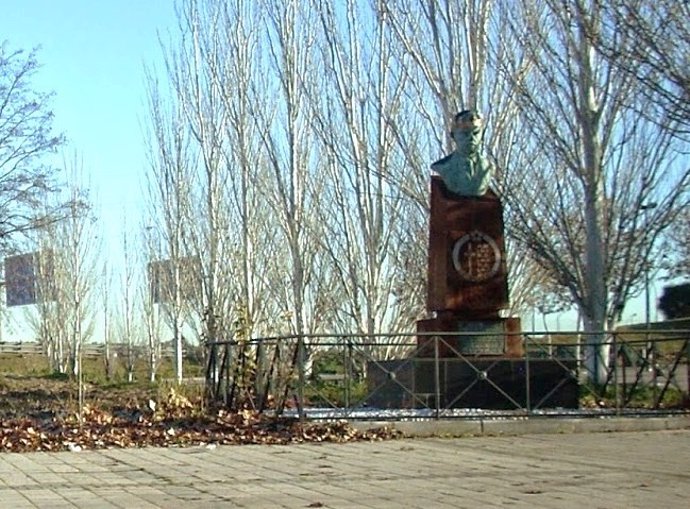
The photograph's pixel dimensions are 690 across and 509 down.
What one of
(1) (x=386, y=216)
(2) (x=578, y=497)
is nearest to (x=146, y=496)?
(2) (x=578, y=497)

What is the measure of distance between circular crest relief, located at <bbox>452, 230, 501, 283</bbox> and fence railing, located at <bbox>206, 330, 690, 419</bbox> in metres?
1.11

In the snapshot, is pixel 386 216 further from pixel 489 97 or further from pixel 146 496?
pixel 146 496

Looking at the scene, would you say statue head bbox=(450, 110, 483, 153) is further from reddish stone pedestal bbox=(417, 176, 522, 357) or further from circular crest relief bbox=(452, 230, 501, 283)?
circular crest relief bbox=(452, 230, 501, 283)

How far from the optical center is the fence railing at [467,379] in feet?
50.2

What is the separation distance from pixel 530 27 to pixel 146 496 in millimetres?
14026

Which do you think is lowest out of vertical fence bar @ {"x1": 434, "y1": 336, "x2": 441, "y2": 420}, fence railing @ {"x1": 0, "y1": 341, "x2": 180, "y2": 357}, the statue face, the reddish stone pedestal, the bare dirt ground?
the bare dirt ground

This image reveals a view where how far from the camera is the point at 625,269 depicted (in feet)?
64.7

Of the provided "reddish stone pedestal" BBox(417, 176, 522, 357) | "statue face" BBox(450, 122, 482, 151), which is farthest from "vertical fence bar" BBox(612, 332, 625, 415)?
"statue face" BBox(450, 122, 482, 151)

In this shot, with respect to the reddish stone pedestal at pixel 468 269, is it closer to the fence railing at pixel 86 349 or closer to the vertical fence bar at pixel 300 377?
the vertical fence bar at pixel 300 377

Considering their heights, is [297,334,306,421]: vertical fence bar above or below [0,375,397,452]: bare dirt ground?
above

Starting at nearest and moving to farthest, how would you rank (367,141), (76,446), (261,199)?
1. (76,446)
2. (367,141)
3. (261,199)

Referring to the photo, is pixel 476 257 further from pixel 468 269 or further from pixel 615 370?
pixel 615 370

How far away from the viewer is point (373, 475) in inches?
403

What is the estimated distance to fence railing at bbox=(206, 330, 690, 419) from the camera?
15297 millimetres
